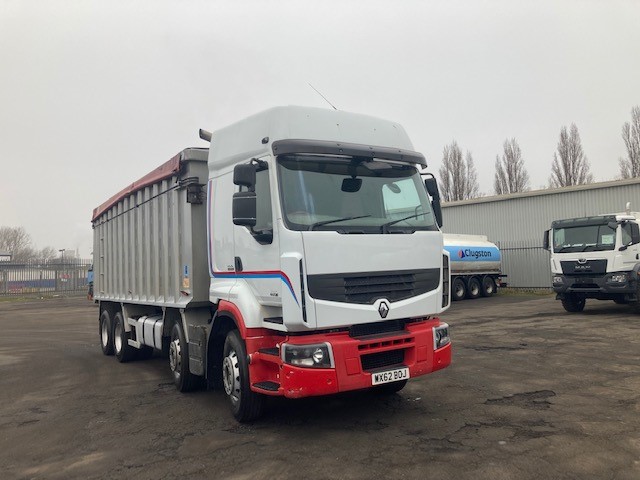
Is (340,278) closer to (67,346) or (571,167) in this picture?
(67,346)

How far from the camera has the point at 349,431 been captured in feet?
17.4

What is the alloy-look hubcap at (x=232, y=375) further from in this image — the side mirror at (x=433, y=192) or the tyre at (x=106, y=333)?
the tyre at (x=106, y=333)

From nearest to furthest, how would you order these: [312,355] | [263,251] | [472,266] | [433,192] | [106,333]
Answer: [312,355] → [263,251] → [433,192] → [106,333] → [472,266]

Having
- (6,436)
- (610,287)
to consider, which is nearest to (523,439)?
(6,436)

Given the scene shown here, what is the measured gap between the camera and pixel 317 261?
4914mm

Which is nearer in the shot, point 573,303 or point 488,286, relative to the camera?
point 573,303

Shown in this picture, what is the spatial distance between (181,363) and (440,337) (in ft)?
12.1

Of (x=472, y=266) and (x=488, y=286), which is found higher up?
(x=472, y=266)

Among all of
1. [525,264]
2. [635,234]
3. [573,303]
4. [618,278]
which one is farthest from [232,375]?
[525,264]

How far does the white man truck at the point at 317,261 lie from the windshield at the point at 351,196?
0.5 inches

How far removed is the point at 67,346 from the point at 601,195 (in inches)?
916

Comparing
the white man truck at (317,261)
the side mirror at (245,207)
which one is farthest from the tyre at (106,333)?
the side mirror at (245,207)

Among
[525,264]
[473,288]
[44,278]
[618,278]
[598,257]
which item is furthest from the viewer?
[44,278]

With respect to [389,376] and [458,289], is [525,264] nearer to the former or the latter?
[458,289]
